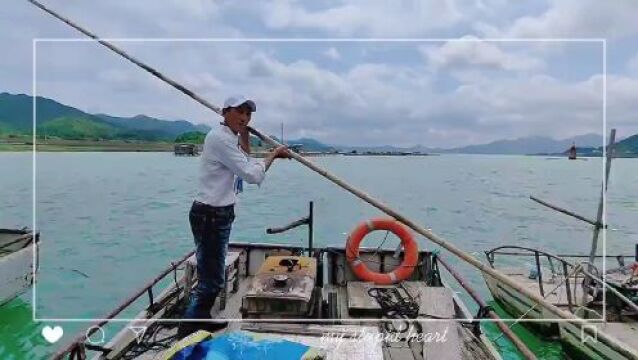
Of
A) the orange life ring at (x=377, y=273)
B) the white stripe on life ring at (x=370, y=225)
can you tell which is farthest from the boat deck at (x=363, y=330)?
the white stripe on life ring at (x=370, y=225)

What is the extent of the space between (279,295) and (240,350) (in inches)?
73.9

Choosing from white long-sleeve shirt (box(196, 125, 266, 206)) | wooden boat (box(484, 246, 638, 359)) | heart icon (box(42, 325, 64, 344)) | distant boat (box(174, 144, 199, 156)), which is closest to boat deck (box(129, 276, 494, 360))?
white long-sleeve shirt (box(196, 125, 266, 206))

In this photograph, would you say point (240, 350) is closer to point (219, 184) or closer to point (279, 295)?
point (219, 184)

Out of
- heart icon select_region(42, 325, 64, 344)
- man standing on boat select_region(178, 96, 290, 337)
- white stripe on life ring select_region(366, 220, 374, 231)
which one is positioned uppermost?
man standing on boat select_region(178, 96, 290, 337)

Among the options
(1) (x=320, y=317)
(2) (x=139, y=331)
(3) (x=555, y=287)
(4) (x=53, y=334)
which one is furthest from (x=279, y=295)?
(4) (x=53, y=334)

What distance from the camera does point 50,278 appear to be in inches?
628

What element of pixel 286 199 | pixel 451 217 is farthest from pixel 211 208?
pixel 286 199

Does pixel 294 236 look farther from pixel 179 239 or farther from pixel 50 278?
pixel 50 278

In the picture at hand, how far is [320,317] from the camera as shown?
577 centimetres

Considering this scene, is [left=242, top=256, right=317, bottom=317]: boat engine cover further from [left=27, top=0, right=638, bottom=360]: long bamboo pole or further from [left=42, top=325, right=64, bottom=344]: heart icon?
[left=42, top=325, right=64, bottom=344]: heart icon

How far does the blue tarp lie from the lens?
317 centimetres

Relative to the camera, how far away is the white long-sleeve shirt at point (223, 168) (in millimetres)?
4441

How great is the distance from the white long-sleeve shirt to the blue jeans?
0.10 metres

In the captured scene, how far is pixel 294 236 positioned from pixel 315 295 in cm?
1816
